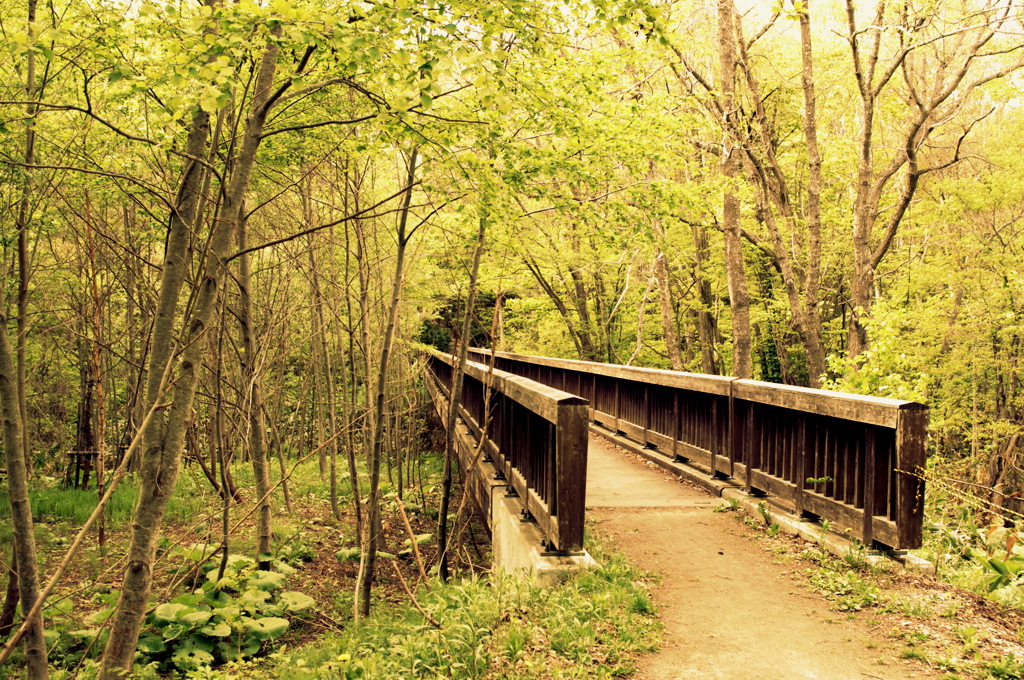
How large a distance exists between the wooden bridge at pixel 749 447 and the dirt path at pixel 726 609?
0.59 m

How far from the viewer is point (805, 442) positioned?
18.1 feet

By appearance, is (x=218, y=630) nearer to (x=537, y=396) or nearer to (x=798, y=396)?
(x=537, y=396)

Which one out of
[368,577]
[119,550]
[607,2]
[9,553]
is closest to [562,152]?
[607,2]

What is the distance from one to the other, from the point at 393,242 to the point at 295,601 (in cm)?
499

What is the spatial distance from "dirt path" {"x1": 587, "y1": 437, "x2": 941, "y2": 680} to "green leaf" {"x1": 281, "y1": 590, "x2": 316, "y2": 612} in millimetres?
3186

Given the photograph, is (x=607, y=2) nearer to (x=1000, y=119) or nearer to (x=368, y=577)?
(x=368, y=577)

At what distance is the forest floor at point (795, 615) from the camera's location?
3.47 metres

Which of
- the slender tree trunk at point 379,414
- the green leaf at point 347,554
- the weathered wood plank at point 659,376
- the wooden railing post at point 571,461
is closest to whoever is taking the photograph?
the wooden railing post at point 571,461

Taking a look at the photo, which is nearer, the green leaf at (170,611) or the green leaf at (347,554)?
the green leaf at (170,611)

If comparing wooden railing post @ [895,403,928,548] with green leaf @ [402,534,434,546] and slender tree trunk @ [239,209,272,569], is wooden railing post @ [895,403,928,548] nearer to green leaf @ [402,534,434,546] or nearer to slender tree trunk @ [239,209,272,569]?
green leaf @ [402,534,434,546]

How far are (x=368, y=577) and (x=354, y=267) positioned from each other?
636 cm

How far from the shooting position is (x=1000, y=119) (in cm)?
1984

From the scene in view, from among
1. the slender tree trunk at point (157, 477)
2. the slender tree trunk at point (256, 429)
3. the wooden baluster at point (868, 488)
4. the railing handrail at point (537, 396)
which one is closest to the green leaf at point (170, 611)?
the slender tree trunk at point (256, 429)

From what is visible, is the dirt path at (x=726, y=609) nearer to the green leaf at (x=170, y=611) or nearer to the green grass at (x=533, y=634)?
the green grass at (x=533, y=634)
